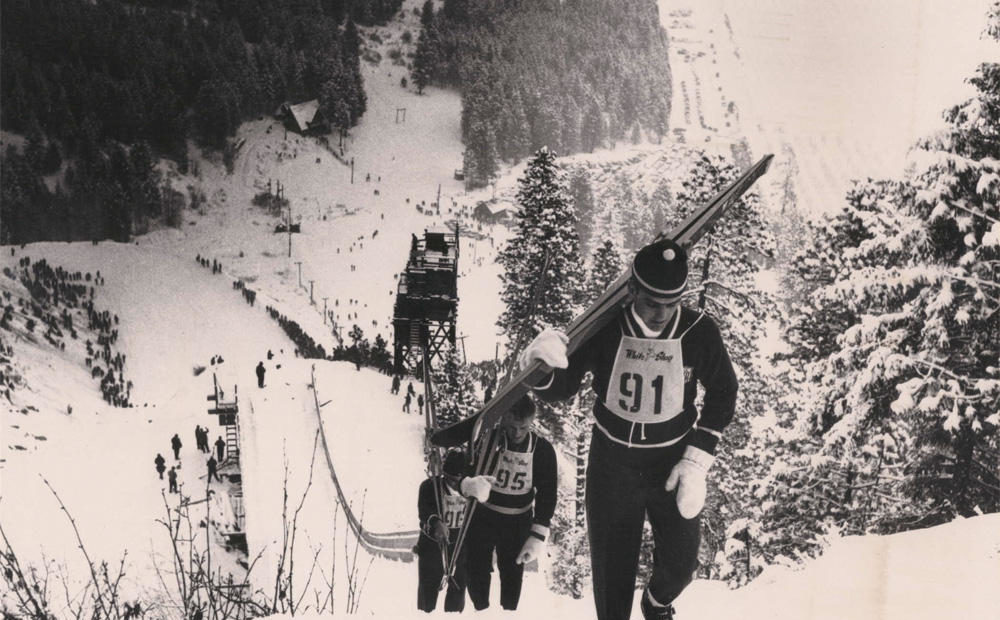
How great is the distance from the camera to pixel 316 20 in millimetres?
87000

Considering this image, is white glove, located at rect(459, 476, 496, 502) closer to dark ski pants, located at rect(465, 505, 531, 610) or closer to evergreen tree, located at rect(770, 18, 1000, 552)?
dark ski pants, located at rect(465, 505, 531, 610)

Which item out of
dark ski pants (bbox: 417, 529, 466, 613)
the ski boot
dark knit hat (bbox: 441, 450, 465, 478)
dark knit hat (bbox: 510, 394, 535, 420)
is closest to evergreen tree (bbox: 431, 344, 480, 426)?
dark ski pants (bbox: 417, 529, 466, 613)

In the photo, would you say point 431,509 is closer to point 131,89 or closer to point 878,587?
point 878,587

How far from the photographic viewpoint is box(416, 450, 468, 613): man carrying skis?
5.01m

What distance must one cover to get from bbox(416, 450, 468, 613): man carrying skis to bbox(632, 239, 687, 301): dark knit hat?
2187 mm

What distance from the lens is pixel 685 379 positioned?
3.57m

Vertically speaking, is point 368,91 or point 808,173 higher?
point 368,91

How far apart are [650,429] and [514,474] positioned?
4.65ft

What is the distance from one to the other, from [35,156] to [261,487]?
6334cm

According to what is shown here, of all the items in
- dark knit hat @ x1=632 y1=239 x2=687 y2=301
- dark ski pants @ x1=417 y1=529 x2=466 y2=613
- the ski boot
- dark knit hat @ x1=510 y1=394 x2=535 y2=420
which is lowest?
dark ski pants @ x1=417 y1=529 x2=466 y2=613

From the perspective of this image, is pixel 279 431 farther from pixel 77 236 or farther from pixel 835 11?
pixel 77 236

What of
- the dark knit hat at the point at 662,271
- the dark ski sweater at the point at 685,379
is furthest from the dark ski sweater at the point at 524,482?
the dark knit hat at the point at 662,271

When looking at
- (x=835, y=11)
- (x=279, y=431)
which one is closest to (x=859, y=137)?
(x=835, y=11)

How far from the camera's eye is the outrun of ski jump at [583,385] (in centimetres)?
368
